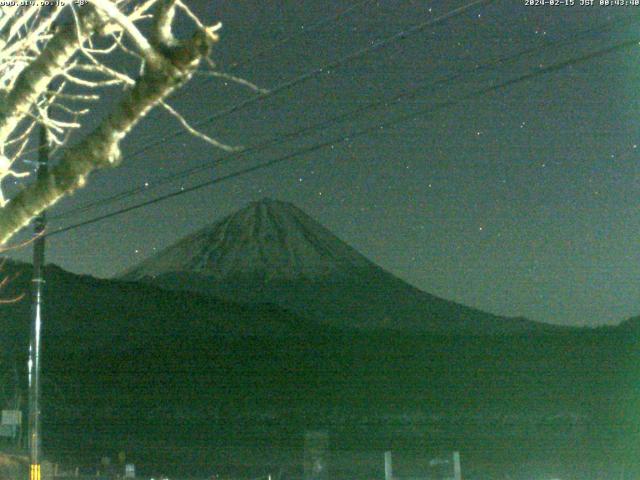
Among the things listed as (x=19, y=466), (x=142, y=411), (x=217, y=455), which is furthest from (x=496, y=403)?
(x=19, y=466)

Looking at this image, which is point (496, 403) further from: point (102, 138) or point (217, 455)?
point (102, 138)

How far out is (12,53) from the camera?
6.87 meters

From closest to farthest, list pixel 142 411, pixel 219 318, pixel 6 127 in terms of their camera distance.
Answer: pixel 6 127, pixel 142 411, pixel 219 318

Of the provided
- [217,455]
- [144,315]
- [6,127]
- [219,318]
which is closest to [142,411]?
[217,455]

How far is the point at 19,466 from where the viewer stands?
2786 centimetres

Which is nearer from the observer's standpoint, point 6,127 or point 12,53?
point 6,127

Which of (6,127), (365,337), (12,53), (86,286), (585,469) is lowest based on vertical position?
Answer: (585,469)

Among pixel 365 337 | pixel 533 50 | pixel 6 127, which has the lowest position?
pixel 6 127

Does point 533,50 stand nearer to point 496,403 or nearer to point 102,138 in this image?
point 102,138

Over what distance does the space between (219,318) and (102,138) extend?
184547 mm

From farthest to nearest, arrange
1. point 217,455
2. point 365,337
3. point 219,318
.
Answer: point 219,318
point 365,337
point 217,455

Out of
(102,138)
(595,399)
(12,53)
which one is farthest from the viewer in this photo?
(595,399)

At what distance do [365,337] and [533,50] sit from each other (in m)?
146

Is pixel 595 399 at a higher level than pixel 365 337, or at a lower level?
lower
